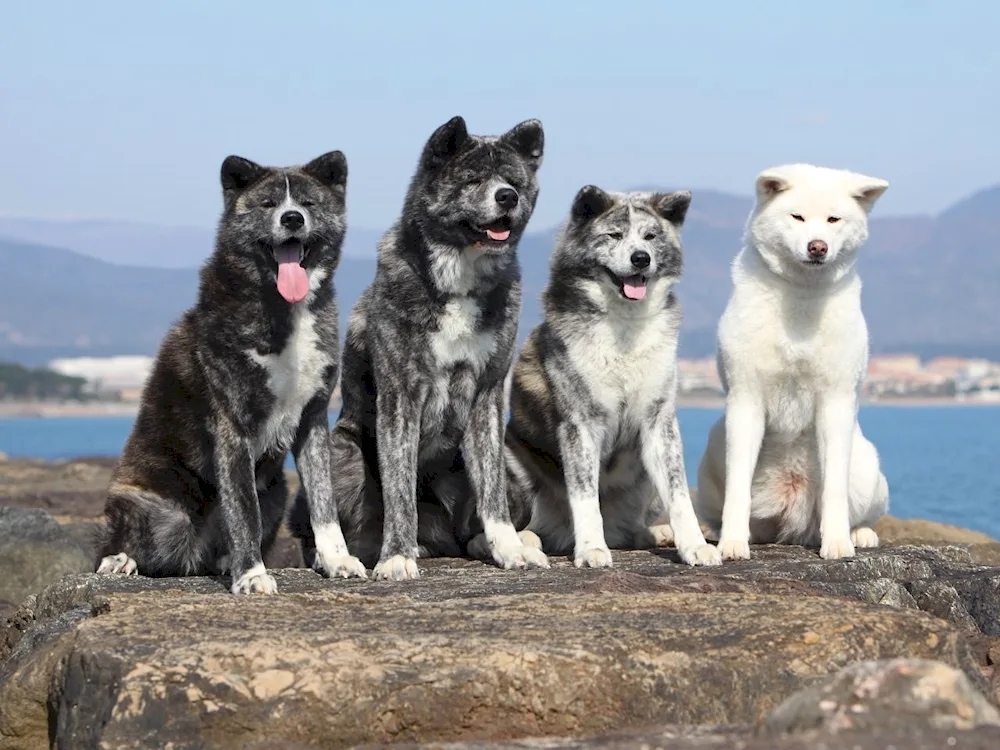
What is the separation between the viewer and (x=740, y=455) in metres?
7.48

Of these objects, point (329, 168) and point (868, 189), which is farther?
point (868, 189)

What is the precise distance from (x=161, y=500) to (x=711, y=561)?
2822 mm

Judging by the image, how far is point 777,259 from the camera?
24.5ft

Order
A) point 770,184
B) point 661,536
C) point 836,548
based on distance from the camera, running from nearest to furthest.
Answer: point 836,548 < point 770,184 < point 661,536

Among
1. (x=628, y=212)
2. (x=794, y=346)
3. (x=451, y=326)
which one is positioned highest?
(x=628, y=212)

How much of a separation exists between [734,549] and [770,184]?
1.98 m

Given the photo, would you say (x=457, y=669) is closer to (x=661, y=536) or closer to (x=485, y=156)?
(x=485, y=156)

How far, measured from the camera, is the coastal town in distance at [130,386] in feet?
376

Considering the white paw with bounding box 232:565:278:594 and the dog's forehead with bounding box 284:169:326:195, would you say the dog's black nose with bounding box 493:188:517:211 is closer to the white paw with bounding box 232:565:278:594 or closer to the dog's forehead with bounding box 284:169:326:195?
the dog's forehead with bounding box 284:169:326:195

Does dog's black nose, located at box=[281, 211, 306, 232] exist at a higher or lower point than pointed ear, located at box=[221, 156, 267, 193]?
lower

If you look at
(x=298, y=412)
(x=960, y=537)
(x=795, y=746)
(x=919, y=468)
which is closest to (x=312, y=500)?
(x=298, y=412)

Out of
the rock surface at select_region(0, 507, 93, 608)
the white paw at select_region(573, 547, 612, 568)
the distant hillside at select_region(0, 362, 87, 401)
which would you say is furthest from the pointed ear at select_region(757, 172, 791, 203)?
the distant hillside at select_region(0, 362, 87, 401)

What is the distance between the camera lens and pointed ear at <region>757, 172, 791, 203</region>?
743 cm

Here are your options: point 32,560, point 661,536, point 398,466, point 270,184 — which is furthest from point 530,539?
point 32,560
